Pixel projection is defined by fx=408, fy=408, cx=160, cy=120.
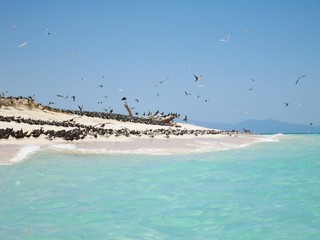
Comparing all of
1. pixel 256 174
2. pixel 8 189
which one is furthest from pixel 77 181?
pixel 256 174

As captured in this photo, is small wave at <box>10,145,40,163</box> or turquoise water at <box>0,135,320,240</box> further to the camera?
small wave at <box>10,145,40,163</box>

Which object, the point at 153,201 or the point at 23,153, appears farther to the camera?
the point at 23,153

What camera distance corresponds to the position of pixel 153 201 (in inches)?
388

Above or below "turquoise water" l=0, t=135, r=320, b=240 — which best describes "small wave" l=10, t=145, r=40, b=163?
above

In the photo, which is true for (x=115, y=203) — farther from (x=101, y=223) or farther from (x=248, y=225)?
(x=248, y=225)

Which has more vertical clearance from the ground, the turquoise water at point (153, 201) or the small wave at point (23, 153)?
the small wave at point (23, 153)

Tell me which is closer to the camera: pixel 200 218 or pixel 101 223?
pixel 101 223

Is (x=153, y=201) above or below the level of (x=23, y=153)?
below

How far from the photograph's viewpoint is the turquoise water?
7.41m

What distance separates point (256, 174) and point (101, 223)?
861 cm

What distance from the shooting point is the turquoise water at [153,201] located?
24.3ft

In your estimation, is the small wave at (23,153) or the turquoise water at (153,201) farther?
the small wave at (23,153)

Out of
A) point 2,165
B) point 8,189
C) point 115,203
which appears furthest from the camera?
point 2,165

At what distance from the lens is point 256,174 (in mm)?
14977
